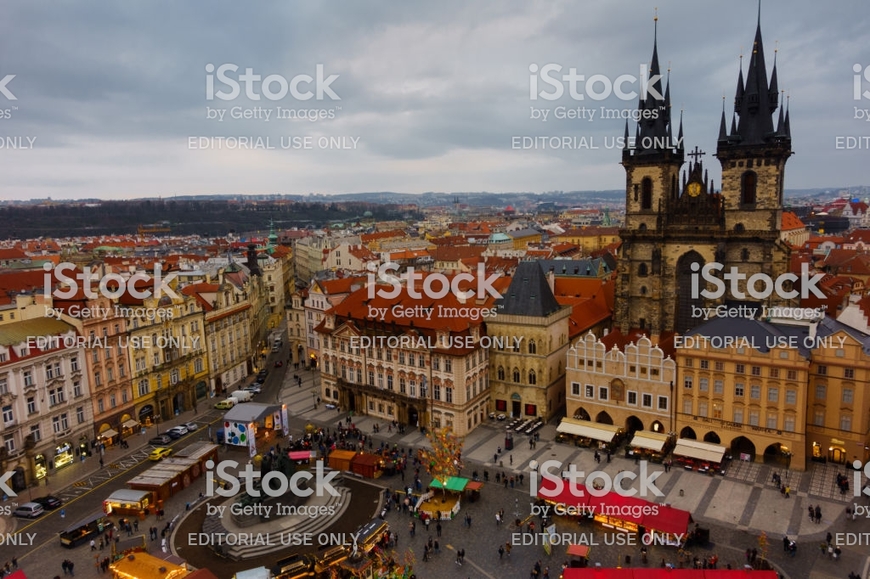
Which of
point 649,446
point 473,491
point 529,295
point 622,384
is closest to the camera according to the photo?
point 473,491

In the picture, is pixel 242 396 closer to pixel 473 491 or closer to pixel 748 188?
pixel 473 491

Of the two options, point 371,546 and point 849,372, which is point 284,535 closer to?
point 371,546

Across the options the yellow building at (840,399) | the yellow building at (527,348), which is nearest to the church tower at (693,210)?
the yellow building at (527,348)

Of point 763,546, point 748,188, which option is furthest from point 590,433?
point 748,188

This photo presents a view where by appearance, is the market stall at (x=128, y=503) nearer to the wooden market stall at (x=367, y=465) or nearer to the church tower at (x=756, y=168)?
the wooden market stall at (x=367, y=465)

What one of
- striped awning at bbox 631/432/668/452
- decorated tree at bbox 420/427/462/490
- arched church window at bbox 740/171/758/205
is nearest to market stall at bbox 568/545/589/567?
decorated tree at bbox 420/427/462/490

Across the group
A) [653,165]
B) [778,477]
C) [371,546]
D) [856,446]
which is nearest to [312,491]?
[371,546]

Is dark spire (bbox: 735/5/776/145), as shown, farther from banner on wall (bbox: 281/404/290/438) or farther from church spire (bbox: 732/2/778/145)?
banner on wall (bbox: 281/404/290/438)
